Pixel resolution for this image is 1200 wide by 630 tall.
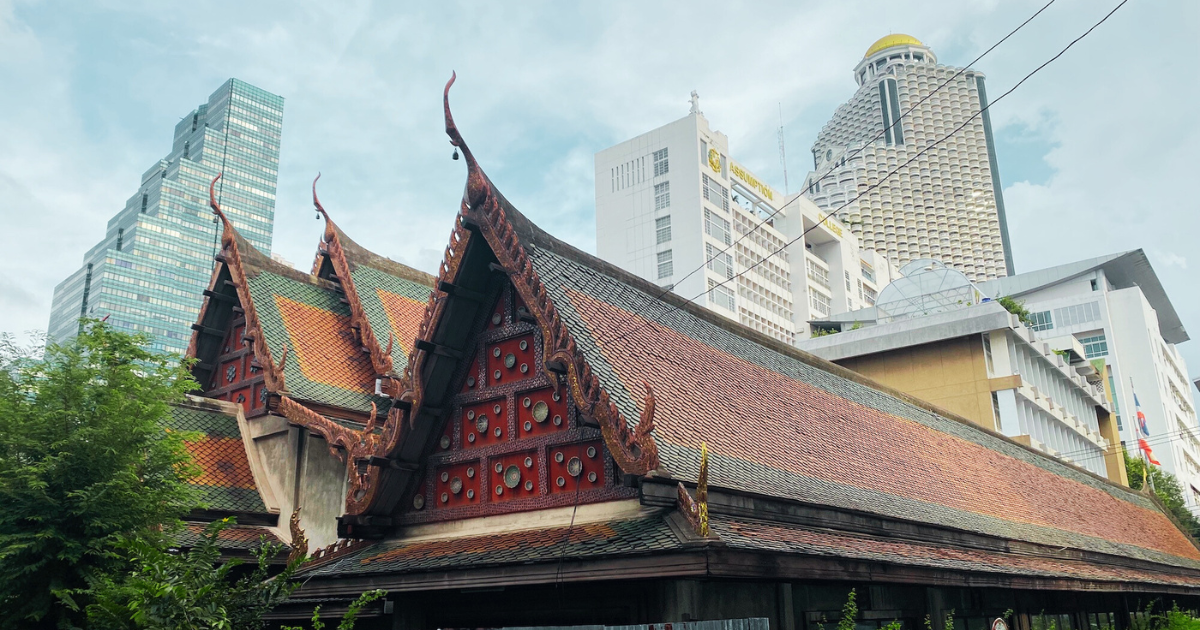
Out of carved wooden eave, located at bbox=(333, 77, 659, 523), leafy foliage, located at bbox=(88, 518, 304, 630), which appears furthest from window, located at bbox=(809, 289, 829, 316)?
leafy foliage, located at bbox=(88, 518, 304, 630)

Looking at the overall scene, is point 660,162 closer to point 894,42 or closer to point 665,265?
point 665,265

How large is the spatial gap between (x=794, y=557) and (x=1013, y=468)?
20099mm

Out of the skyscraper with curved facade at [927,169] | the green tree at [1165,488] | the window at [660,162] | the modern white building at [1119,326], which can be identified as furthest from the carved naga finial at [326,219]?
the skyscraper with curved facade at [927,169]

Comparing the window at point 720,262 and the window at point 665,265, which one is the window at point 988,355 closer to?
the window at point 720,262

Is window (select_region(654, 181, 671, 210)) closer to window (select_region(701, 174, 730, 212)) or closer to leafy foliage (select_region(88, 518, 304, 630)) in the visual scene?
window (select_region(701, 174, 730, 212))

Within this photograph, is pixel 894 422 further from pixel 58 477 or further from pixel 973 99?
pixel 973 99

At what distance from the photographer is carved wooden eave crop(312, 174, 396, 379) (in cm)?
2203

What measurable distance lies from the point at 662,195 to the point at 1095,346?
44.3 meters

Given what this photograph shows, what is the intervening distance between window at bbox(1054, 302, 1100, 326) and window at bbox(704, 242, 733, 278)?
107 feet

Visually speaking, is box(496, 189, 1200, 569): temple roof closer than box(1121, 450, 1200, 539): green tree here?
Yes

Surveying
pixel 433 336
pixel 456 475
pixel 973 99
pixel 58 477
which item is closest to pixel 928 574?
pixel 456 475

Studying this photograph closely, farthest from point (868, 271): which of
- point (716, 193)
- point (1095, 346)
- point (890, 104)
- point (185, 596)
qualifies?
point (185, 596)

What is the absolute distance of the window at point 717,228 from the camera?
84250 mm

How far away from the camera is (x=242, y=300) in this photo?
22.5 m
